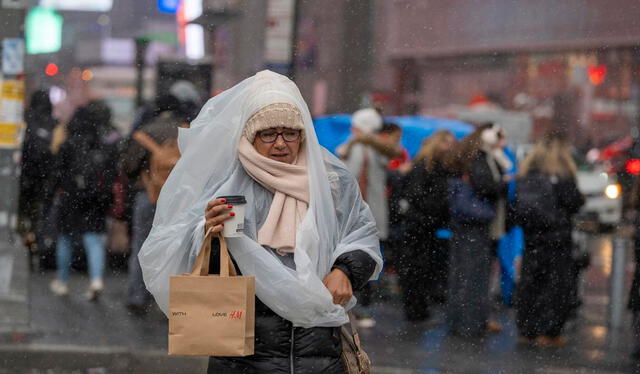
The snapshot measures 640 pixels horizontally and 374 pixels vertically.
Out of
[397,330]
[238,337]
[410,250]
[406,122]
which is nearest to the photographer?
[238,337]

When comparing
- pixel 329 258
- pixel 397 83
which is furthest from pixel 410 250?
pixel 329 258

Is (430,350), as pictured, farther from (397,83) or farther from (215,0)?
(215,0)

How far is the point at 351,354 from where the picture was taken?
183 inches

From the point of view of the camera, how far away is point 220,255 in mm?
4422

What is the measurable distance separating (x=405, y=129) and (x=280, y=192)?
→ 7.14 m

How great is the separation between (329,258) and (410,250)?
3.98 m

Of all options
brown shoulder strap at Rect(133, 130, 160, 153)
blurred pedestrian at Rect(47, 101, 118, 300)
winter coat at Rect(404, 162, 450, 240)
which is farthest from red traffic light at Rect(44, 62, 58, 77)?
winter coat at Rect(404, 162, 450, 240)

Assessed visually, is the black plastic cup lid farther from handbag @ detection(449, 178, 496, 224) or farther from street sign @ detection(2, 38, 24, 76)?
street sign @ detection(2, 38, 24, 76)

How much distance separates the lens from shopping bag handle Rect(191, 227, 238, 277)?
171 inches

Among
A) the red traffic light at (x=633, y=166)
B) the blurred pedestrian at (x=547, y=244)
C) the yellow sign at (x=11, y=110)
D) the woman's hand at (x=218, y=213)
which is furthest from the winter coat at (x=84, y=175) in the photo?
the woman's hand at (x=218, y=213)

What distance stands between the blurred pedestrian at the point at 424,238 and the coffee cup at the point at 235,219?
4280 millimetres

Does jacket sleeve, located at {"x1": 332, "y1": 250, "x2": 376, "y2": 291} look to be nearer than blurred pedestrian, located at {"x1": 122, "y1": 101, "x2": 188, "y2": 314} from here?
Yes

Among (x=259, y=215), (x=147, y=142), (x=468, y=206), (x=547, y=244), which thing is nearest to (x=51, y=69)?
(x=147, y=142)

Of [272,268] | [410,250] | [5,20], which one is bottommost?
[410,250]
